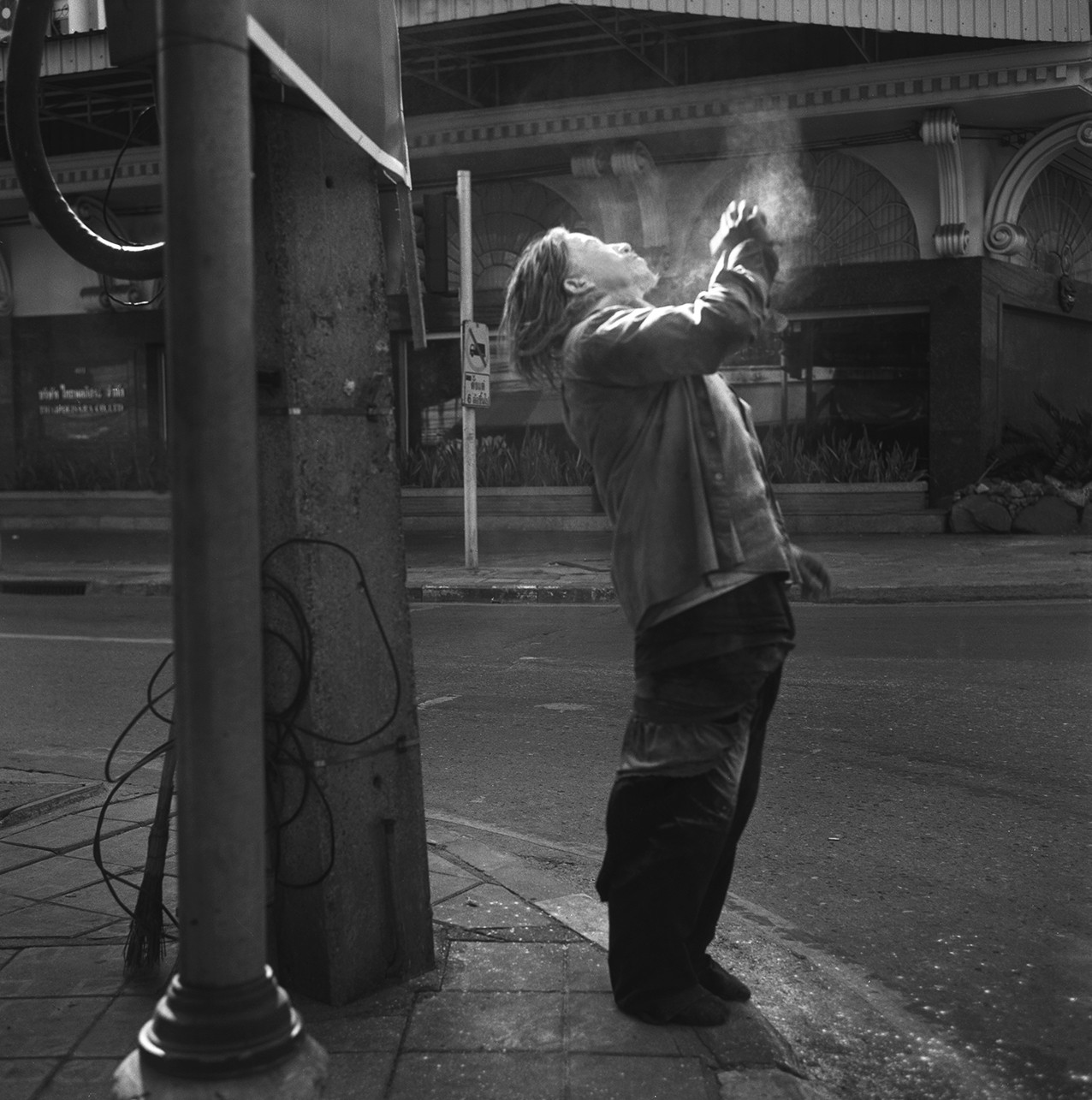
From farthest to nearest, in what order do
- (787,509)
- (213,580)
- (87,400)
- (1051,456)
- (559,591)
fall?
(87,400)
(787,509)
(1051,456)
(559,591)
(213,580)

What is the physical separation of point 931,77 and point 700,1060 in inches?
576

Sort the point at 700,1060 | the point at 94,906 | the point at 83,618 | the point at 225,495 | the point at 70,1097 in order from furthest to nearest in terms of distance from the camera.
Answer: the point at 83,618, the point at 94,906, the point at 700,1060, the point at 70,1097, the point at 225,495

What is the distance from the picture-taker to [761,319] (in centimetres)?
299

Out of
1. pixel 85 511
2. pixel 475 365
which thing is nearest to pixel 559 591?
pixel 475 365

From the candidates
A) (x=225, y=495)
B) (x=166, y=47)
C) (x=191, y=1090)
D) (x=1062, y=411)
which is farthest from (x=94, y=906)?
(x=1062, y=411)

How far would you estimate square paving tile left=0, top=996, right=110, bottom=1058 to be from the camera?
2939mm

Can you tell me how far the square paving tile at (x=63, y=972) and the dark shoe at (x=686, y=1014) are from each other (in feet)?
4.04

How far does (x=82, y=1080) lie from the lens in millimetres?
2785

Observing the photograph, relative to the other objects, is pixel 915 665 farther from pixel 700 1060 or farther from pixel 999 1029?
pixel 700 1060

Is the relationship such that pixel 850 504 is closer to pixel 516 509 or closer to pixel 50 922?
pixel 516 509

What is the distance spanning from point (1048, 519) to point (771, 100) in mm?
5674

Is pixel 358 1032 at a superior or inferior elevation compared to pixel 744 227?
inferior

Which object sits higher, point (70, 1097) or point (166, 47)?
point (166, 47)

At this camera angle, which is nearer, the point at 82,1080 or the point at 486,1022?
the point at 82,1080
